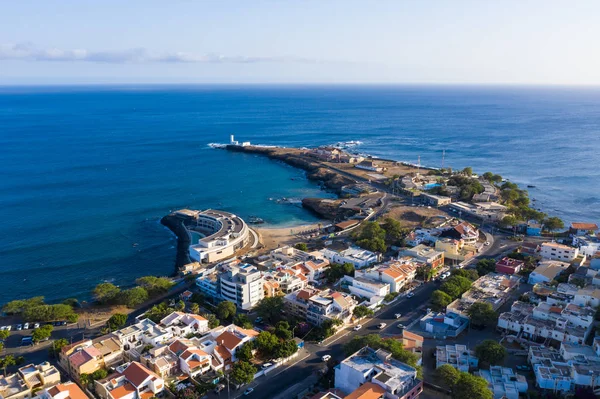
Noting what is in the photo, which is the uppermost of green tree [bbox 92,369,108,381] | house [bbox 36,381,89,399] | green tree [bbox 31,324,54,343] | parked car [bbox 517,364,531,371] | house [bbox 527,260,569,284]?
house [bbox 527,260,569,284]

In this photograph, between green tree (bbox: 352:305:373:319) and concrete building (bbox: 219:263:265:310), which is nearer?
green tree (bbox: 352:305:373:319)

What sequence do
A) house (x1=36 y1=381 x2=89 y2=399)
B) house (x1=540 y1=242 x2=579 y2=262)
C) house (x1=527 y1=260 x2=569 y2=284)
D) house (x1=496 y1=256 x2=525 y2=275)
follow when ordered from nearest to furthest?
house (x1=36 y1=381 x2=89 y2=399), house (x1=527 y1=260 x2=569 y2=284), house (x1=496 y1=256 x2=525 y2=275), house (x1=540 y1=242 x2=579 y2=262)

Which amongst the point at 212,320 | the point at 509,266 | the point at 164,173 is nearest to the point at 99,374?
the point at 212,320

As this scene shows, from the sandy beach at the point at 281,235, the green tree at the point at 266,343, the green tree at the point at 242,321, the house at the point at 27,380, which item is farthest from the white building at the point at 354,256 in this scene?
the house at the point at 27,380

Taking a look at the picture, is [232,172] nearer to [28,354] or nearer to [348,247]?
[348,247]

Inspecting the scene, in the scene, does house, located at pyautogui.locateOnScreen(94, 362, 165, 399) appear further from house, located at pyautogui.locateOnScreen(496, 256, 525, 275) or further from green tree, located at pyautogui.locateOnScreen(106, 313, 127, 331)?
house, located at pyautogui.locateOnScreen(496, 256, 525, 275)

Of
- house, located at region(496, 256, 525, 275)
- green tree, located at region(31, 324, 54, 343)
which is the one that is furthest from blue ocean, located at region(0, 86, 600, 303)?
house, located at region(496, 256, 525, 275)

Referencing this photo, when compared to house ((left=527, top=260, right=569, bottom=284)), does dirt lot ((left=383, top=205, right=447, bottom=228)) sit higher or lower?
lower
